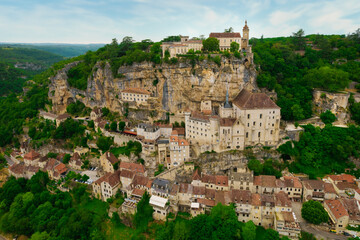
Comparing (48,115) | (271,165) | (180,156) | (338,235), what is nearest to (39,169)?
(48,115)

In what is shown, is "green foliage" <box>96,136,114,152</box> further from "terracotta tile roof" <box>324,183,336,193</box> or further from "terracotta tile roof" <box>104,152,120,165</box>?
"terracotta tile roof" <box>324,183,336,193</box>

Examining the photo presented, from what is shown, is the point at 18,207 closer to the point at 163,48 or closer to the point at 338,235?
the point at 163,48

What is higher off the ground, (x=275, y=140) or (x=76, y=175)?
(x=275, y=140)

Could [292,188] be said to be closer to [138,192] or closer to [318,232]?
[318,232]

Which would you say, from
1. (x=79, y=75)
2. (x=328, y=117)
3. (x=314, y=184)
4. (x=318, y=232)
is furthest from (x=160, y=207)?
(x=79, y=75)

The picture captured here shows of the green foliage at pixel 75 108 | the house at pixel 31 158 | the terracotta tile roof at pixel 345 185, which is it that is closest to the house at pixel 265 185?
the terracotta tile roof at pixel 345 185

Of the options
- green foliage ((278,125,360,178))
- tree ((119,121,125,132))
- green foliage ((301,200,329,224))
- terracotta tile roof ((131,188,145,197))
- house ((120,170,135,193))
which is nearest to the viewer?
green foliage ((301,200,329,224))

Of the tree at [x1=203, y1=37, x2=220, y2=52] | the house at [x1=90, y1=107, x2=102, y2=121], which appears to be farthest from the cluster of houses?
the house at [x1=90, y1=107, x2=102, y2=121]
